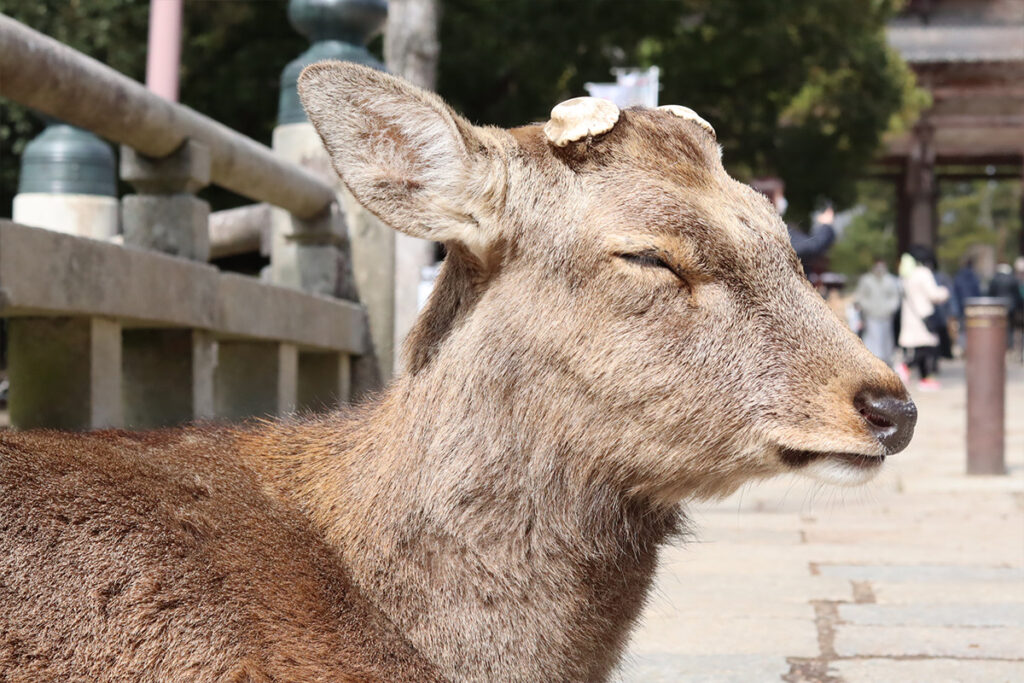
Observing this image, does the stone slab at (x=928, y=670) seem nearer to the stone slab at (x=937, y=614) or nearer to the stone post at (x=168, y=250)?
the stone slab at (x=937, y=614)

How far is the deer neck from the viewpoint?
277 centimetres

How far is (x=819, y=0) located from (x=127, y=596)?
68.7 feet

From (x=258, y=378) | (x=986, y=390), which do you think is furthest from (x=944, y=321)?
(x=258, y=378)

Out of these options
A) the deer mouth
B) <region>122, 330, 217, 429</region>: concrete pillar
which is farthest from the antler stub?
<region>122, 330, 217, 429</region>: concrete pillar

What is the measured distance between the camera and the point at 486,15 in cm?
2073

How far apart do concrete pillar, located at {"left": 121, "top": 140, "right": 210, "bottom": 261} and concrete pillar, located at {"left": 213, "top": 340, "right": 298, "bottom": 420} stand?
1.07 metres

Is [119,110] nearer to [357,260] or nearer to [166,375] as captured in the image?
[166,375]

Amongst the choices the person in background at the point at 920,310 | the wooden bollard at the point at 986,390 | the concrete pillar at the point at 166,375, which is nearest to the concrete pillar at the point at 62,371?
the concrete pillar at the point at 166,375

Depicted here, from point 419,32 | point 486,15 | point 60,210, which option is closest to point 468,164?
point 60,210

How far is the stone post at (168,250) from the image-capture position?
20.7 ft

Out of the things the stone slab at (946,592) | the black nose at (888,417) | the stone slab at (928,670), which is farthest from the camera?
the stone slab at (946,592)

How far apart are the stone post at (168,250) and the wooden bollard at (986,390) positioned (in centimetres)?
530

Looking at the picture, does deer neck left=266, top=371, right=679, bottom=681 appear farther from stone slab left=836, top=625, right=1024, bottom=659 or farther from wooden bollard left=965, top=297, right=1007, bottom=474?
wooden bollard left=965, top=297, right=1007, bottom=474

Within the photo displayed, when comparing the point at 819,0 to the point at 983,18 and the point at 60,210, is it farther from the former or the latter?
the point at 60,210
